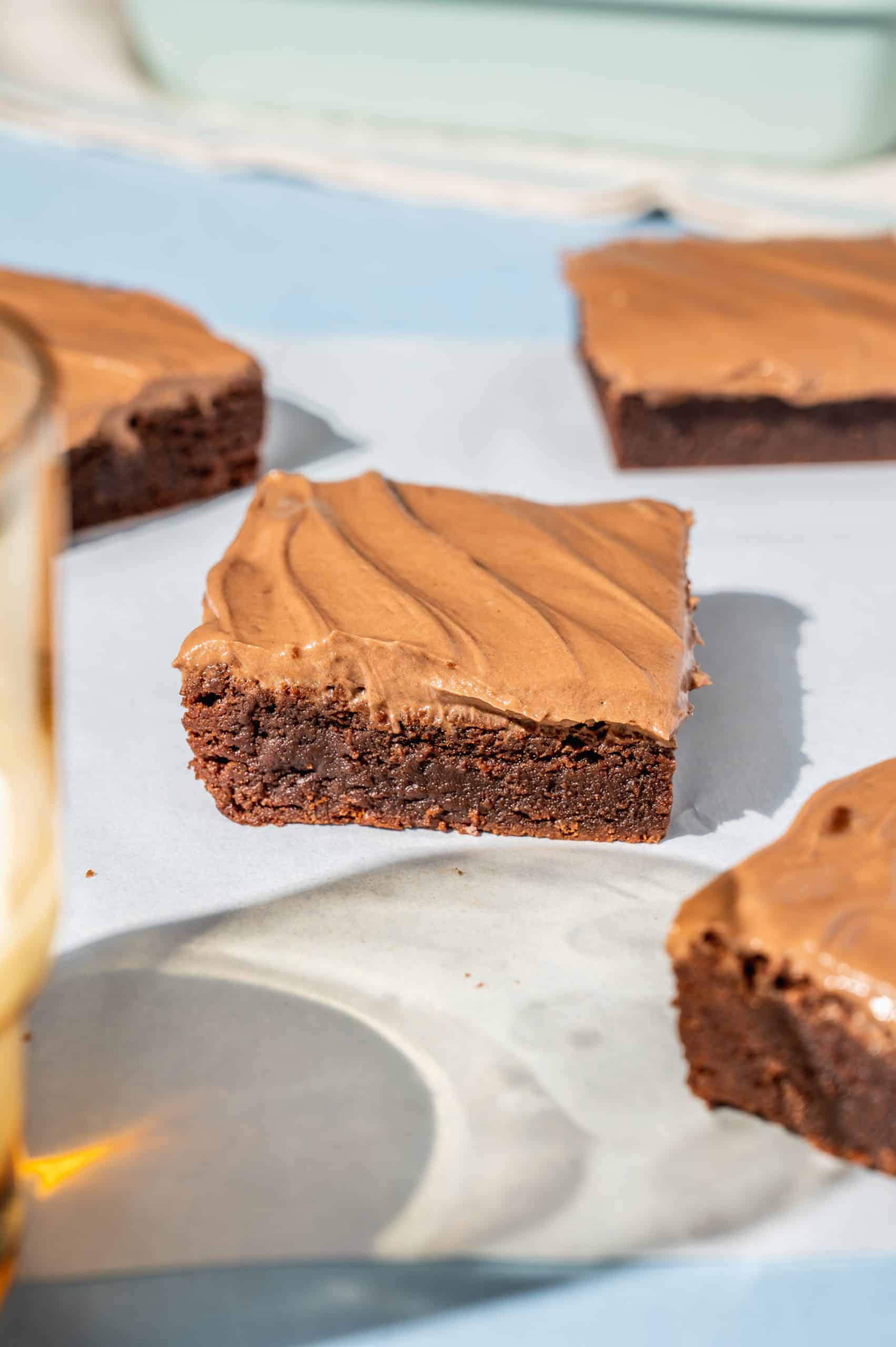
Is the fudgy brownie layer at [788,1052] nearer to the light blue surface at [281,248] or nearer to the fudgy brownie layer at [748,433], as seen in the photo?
the fudgy brownie layer at [748,433]

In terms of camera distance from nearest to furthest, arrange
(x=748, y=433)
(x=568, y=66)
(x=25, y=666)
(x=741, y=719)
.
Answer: (x=25, y=666), (x=741, y=719), (x=748, y=433), (x=568, y=66)

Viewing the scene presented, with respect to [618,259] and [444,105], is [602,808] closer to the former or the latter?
[618,259]

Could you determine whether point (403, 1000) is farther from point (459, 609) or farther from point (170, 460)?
point (170, 460)

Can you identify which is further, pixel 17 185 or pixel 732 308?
pixel 17 185

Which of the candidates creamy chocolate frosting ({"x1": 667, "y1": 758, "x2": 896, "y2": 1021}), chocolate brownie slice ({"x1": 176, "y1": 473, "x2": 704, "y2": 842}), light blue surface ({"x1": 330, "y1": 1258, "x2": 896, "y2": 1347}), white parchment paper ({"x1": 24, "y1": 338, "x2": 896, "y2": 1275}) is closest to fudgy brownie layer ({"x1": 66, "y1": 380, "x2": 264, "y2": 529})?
white parchment paper ({"x1": 24, "y1": 338, "x2": 896, "y2": 1275})

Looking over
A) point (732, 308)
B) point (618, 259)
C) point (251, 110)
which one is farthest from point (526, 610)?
point (251, 110)

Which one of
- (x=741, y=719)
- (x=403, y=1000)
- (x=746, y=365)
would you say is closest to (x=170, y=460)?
(x=746, y=365)

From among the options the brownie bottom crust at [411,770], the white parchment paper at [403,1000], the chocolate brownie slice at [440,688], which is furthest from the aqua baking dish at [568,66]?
the brownie bottom crust at [411,770]
